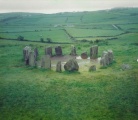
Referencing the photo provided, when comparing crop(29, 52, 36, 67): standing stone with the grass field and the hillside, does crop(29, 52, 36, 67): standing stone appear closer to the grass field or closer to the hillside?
the grass field

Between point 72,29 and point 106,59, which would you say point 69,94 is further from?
point 72,29

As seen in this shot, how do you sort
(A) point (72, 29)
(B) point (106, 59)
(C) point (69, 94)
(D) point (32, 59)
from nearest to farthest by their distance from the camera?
(C) point (69, 94) → (D) point (32, 59) → (B) point (106, 59) → (A) point (72, 29)

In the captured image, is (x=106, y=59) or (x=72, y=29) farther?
(x=72, y=29)

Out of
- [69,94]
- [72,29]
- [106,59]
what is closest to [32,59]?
[106,59]

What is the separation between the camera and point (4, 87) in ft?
65.5

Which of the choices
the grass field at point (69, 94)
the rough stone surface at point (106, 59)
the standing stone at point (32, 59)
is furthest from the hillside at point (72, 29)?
the grass field at point (69, 94)

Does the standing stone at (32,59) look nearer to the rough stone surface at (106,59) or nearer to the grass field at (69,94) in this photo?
the grass field at (69,94)

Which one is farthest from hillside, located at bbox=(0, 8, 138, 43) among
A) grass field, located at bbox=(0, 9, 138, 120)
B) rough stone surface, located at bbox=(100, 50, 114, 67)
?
grass field, located at bbox=(0, 9, 138, 120)

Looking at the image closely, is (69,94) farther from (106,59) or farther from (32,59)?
(106,59)

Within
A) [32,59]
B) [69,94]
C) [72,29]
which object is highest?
[72,29]

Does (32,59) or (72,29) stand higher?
(72,29)

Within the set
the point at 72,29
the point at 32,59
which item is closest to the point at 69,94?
the point at 32,59

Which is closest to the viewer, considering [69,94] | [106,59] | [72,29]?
[69,94]

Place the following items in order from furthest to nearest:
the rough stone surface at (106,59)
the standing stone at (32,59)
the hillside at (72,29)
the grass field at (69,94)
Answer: the hillside at (72,29) < the standing stone at (32,59) < the rough stone surface at (106,59) < the grass field at (69,94)
